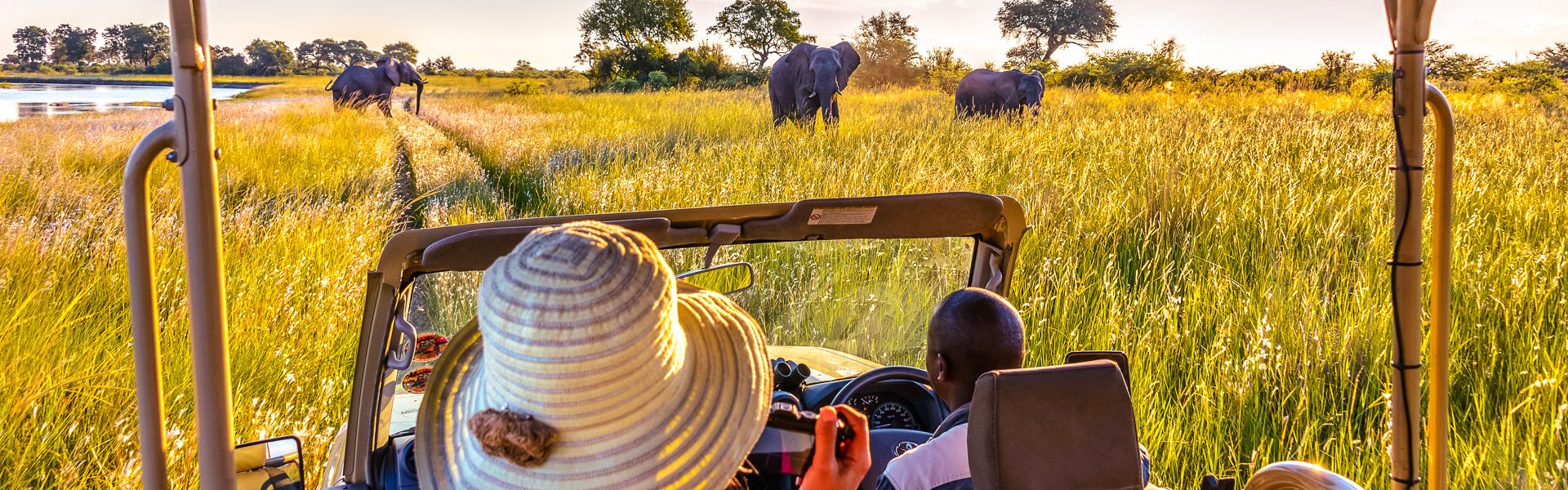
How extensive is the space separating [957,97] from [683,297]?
22.1m

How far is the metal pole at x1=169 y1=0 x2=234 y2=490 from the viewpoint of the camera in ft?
5.05

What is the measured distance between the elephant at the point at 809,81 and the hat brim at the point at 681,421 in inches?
619

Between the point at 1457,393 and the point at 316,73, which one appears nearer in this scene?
the point at 1457,393

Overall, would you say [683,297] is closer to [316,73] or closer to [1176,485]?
[1176,485]

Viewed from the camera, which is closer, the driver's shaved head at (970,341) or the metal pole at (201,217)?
the metal pole at (201,217)

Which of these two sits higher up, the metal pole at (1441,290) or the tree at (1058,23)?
the tree at (1058,23)

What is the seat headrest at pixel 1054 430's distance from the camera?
164 cm

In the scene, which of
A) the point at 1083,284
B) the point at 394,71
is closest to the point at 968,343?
the point at 1083,284

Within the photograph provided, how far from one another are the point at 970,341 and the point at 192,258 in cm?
136

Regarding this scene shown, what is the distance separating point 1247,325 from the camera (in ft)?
14.8

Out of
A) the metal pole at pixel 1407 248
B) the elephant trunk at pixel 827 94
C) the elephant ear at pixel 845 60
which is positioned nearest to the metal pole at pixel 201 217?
the metal pole at pixel 1407 248

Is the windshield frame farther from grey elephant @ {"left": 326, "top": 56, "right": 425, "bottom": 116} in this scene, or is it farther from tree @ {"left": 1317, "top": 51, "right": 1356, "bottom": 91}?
grey elephant @ {"left": 326, "top": 56, "right": 425, "bottom": 116}

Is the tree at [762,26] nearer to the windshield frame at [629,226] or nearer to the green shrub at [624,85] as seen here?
the green shrub at [624,85]

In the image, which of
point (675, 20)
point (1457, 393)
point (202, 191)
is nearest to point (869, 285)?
point (1457, 393)
